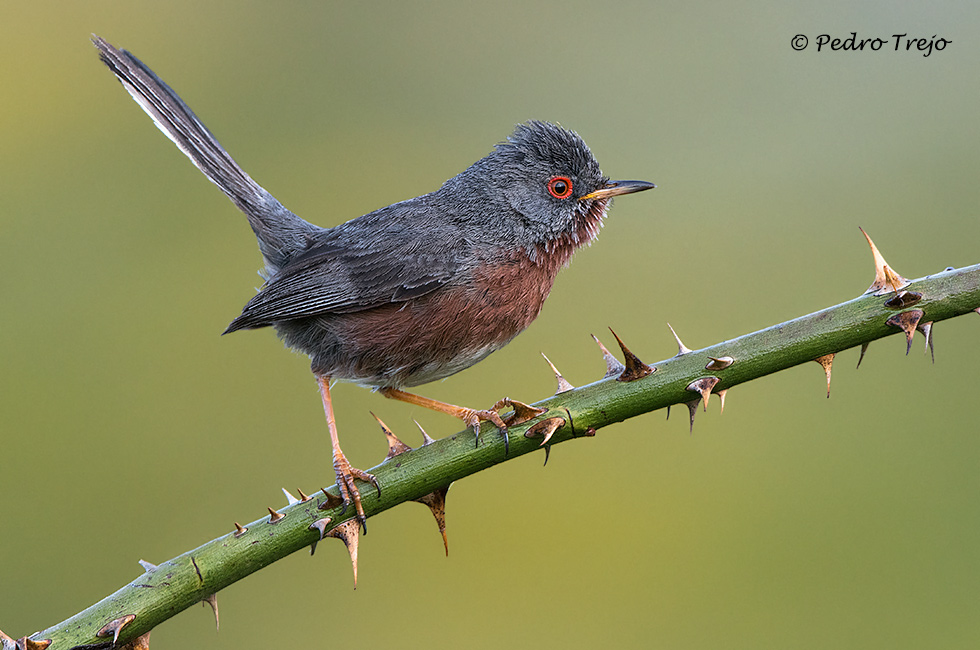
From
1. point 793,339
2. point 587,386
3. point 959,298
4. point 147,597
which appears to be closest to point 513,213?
point 587,386

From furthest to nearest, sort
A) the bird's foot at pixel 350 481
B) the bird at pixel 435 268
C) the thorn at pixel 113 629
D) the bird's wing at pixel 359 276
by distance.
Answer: the bird's wing at pixel 359 276 → the bird at pixel 435 268 → the bird's foot at pixel 350 481 → the thorn at pixel 113 629

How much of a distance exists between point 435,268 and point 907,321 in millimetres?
1951

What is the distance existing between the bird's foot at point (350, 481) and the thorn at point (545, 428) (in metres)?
0.54

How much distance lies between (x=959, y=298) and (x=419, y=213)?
2.43 metres

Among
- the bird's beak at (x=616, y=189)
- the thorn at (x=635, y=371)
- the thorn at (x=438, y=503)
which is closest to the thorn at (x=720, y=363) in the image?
the thorn at (x=635, y=371)

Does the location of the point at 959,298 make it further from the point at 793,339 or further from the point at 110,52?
the point at 110,52

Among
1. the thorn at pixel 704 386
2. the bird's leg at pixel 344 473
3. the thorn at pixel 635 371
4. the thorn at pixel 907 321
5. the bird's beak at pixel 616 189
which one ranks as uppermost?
the bird's beak at pixel 616 189

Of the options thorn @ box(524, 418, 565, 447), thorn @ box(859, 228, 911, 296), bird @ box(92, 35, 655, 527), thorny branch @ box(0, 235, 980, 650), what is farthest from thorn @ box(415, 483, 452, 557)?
thorn @ box(859, 228, 911, 296)

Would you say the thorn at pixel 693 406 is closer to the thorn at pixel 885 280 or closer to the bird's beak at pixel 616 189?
the thorn at pixel 885 280

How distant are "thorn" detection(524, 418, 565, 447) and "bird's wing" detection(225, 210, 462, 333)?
1.17 m

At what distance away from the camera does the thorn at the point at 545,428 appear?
98.3 inches

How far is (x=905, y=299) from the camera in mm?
2295

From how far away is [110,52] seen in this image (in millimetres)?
3766

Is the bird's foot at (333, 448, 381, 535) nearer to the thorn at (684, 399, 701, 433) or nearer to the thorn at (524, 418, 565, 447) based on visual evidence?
the thorn at (524, 418, 565, 447)
